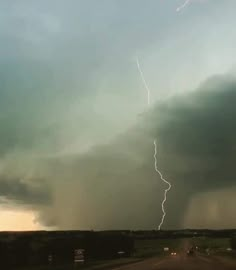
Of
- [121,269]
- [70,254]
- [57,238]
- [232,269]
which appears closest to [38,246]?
[70,254]

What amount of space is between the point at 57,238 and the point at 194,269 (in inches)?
2994

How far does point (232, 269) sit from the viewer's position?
7400 cm

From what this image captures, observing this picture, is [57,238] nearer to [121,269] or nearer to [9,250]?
[9,250]

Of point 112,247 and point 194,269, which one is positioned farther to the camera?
point 112,247

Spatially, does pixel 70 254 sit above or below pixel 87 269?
above

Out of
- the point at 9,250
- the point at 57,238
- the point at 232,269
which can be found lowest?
the point at 232,269

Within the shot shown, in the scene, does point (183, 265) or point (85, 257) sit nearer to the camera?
point (183, 265)

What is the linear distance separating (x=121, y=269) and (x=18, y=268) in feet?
53.2

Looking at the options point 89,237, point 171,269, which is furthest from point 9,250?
point 89,237

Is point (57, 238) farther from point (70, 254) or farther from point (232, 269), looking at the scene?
point (232, 269)

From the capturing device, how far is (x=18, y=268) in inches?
3418

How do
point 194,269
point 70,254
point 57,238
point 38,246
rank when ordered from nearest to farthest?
point 194,269 < point 38,246 < point 70,254 < point 57,238

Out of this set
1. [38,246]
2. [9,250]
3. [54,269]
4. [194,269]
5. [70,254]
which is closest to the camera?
[194,269]

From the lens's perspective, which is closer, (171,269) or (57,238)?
(171,269)
